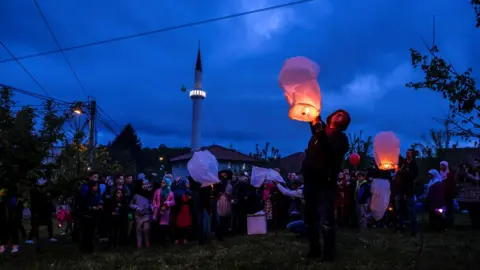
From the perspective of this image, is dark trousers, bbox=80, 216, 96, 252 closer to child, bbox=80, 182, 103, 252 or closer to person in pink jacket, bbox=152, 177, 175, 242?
child, bbox=80, 182, 103, 252

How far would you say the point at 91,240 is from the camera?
31.5ft

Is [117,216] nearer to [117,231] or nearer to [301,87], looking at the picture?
[117,231]

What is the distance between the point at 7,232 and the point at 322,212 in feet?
24.6

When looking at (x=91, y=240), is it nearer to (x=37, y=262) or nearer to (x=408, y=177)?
(x=37, y=262)

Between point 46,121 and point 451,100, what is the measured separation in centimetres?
723

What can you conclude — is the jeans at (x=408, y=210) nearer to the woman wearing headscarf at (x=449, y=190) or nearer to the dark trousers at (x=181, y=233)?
the woman wearing headscarf at (x=449, y=190)

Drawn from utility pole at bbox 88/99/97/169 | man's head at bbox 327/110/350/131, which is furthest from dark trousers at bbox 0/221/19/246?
utility pole at bbox 88/99/97/169

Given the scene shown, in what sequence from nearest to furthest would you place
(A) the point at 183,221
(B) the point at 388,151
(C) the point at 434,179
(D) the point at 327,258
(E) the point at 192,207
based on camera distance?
(D) the point at 327,258 → (B) the point at 388,151 → (A) the point at 183,221 → (C) the point at 434,179 → (E) the point at 192,207

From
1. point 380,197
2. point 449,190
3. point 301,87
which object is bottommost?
point 380,197

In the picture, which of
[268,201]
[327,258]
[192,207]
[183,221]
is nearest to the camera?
[327,258]

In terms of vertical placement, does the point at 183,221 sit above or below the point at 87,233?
above

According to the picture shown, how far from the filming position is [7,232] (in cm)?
938

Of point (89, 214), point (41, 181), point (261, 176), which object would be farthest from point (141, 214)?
point (261, 176)

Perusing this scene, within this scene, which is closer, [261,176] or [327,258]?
[327,258]
